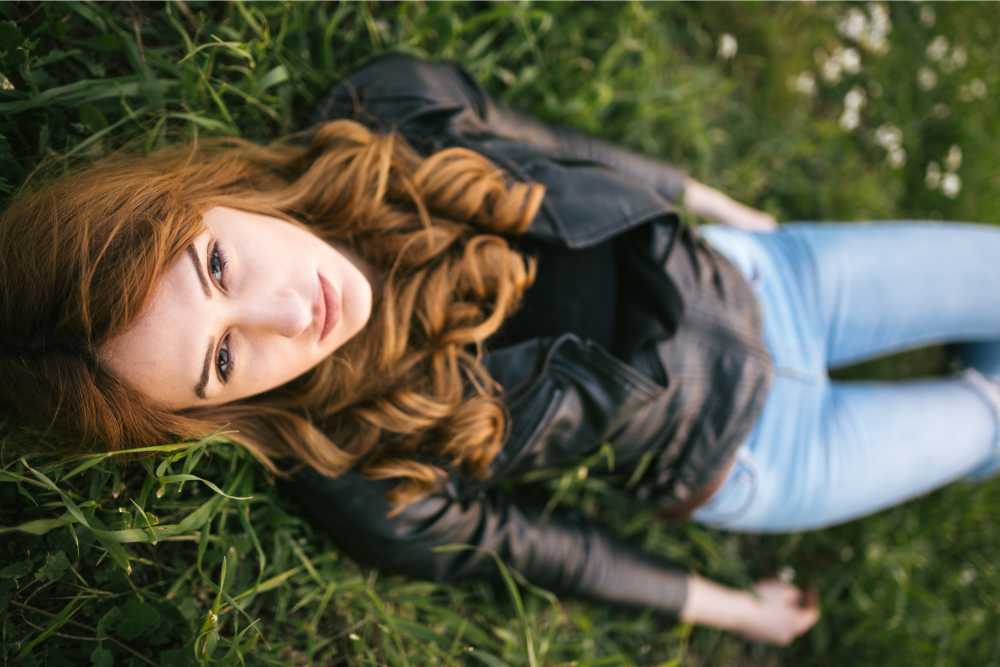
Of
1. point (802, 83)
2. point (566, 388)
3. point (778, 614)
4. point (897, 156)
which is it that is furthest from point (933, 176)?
point (566, 388)

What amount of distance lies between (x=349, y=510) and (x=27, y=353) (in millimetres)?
955

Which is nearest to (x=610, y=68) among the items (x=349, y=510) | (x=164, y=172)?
(x=164, y=172)

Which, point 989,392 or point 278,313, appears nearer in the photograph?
point 278,313

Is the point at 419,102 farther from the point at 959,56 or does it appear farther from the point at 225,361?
the point at 959,56

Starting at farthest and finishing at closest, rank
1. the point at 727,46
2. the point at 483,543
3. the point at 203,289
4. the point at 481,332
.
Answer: the point at 727,46 → the point at 483,543 → the point at 481,332 → the point at 203,289

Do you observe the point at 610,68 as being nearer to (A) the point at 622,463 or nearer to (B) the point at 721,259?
(B) the point at 721,259

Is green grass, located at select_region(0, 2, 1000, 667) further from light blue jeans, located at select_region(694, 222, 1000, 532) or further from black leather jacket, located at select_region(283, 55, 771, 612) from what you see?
light blue jeans, located at select_region(694, 222, 1000, 532)

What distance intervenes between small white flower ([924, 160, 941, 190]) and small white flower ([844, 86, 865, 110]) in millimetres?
462

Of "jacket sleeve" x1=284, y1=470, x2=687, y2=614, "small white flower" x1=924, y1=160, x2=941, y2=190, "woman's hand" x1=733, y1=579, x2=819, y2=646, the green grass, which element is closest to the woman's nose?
the green grass

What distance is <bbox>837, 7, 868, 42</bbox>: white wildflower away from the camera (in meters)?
3.52

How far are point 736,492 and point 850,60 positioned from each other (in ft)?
7.75

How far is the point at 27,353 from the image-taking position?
1.72 metres

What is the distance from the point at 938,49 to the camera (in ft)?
→ 11.9

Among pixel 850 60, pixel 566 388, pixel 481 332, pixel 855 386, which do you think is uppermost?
pixel 850 60
